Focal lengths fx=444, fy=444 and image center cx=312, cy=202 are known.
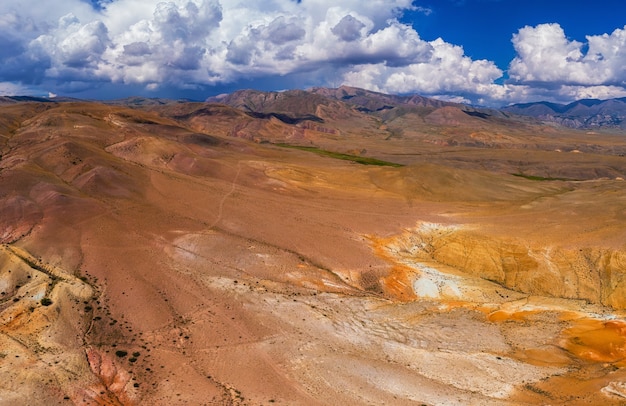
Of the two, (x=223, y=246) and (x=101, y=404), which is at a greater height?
(x=223, y=246)

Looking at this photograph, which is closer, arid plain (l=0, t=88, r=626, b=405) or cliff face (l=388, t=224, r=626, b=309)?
arid plain (l=0, t=88, r=626, b=405)

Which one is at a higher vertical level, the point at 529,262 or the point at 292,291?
the point at 529,262

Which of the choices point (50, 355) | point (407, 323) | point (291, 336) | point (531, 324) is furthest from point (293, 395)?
point (531, 324)

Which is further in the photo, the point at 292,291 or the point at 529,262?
the point at 529,262

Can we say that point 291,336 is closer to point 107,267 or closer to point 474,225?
point 107,267
